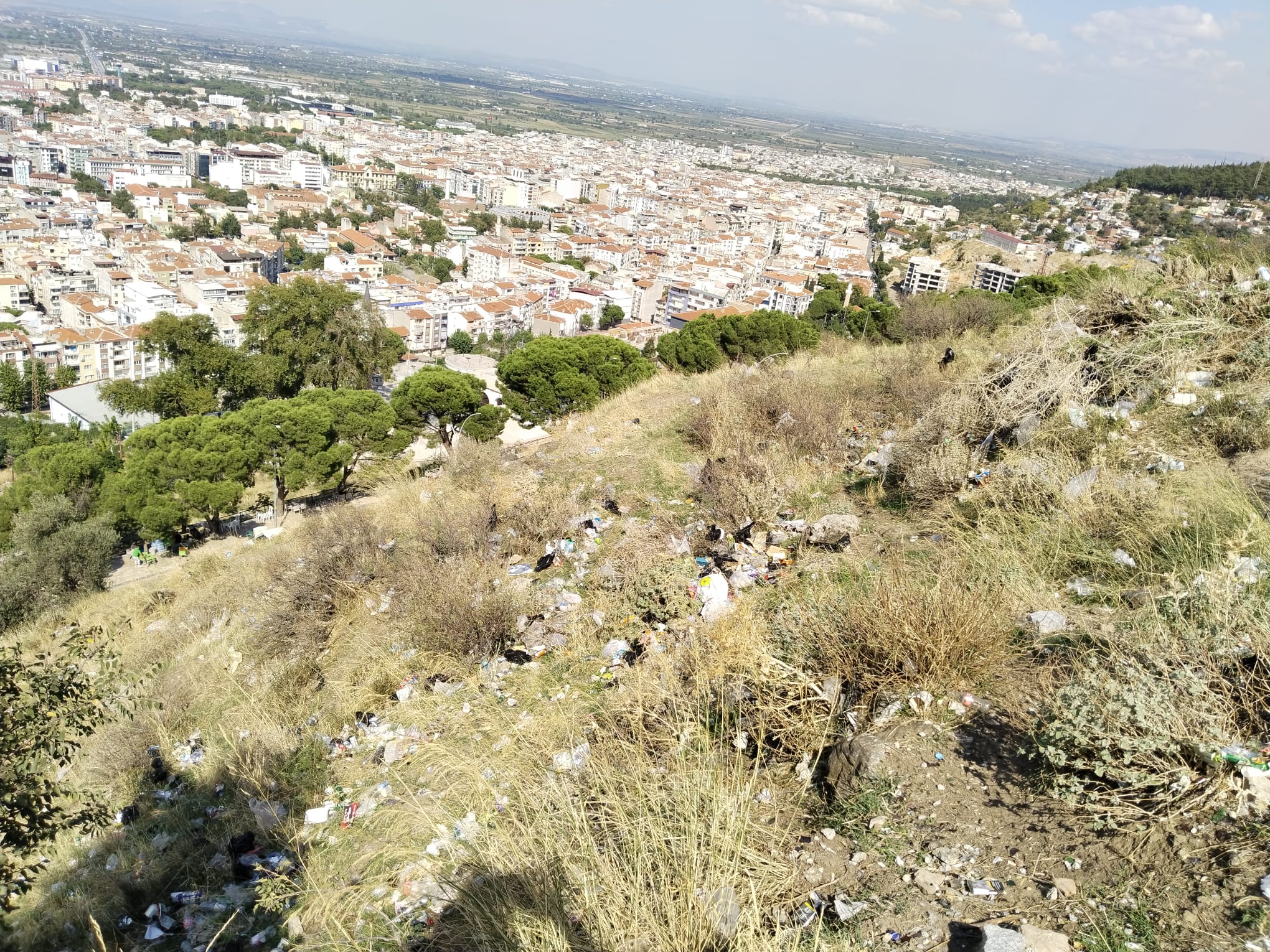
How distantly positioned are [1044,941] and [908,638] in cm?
91

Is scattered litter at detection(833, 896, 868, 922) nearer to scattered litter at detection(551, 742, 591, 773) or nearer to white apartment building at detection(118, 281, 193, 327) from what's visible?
scattered litter at detection(551, 742, 591, 773)

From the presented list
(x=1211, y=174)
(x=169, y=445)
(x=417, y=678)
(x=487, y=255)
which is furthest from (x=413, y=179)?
(x=417, y=678)

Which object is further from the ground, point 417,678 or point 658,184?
point 658,184

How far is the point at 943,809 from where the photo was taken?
77.6 inches

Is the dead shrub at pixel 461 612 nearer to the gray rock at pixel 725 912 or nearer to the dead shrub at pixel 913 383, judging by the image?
the gray rock at pixel 725 912

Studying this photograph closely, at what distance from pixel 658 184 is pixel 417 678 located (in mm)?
79347

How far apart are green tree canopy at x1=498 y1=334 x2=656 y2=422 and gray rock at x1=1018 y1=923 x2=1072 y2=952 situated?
10.2 meters

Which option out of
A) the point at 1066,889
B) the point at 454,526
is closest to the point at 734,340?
the point at 454,526

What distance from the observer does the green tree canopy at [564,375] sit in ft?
38.7

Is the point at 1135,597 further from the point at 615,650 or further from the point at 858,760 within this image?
the point at 615,650

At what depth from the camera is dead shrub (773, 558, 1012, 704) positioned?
232 cm

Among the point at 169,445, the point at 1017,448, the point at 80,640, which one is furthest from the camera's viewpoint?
the point at 169,445

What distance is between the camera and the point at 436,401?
12.3 meters

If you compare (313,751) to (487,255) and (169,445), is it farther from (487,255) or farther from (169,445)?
(487,255)
